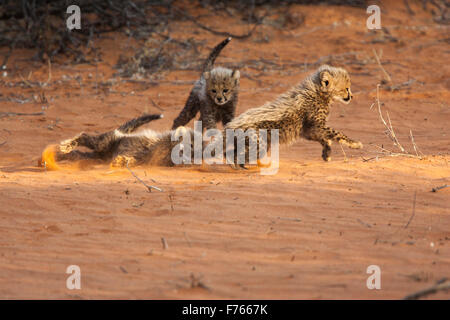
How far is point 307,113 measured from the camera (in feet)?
22.4

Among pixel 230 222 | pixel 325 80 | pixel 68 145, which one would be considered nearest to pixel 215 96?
pixel 325 80

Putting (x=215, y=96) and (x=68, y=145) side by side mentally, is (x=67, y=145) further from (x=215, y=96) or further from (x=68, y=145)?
(x=215, y=96)

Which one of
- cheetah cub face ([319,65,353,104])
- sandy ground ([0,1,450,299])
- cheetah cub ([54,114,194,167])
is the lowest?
sandy ground ([0,1,450,299])

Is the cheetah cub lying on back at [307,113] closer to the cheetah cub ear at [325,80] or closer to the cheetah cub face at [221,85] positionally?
the cheetah cub ear at [325,80]

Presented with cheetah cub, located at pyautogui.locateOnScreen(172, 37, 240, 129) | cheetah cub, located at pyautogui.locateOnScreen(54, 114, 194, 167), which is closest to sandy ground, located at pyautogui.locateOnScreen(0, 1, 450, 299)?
cheetah cub, located at pyautogui.locateOnScreen(54, 114, 194, 167)

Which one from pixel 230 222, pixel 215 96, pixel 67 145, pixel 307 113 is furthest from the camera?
pixel 215 96

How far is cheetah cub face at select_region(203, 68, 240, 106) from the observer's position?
7.83 metres

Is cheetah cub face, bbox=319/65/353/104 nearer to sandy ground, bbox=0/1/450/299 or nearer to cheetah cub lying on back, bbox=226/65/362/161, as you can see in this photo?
cheetah cub lying on back, bbox=226/65/362/161

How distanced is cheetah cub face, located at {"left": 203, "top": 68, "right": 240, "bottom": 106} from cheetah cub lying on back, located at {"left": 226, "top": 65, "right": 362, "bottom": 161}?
1.09m

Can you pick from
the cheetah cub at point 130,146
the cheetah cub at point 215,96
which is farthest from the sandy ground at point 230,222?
the cheetah cub at point 215,96

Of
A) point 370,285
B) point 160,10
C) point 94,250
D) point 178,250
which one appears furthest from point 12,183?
point 160,10

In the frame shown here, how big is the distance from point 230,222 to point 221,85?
11.5 feet

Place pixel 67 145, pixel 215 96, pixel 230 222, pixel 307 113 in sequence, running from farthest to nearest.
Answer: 1. pixel 215 96
2. pixel 67 145
3. pixel 307 113
4. pixel 230 222

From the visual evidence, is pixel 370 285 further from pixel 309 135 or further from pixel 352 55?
pixel 352 55
